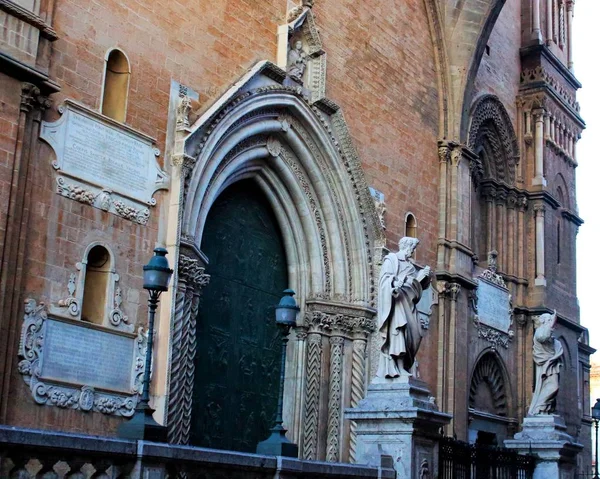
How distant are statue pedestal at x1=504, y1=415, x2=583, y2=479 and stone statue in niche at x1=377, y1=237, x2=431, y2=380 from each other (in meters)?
5.60

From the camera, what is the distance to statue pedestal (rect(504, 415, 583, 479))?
1767 cm

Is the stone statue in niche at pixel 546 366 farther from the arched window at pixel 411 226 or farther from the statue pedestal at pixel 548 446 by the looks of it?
the arched window at pixel 411 226

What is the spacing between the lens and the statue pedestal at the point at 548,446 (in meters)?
17.7

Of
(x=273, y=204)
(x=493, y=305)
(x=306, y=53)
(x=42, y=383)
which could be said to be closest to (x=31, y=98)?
(x=42, y=383)

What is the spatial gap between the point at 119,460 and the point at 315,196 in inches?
414

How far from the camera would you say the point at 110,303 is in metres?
13.5

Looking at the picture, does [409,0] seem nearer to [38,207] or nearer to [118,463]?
[38,207]

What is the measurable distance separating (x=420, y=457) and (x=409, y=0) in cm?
1218

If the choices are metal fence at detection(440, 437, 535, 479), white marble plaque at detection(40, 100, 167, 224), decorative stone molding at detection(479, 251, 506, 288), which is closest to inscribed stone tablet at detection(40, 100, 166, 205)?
white marble plaque at detection(40, 100, 167, 224)

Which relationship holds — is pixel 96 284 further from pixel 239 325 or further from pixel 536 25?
pixel 536 25

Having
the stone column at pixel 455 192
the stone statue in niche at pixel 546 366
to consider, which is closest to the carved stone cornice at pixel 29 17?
the stone statue in niche at pixel 546 366

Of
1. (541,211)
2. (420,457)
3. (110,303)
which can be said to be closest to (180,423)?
(110,303)

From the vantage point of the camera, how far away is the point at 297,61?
1767 centimetres

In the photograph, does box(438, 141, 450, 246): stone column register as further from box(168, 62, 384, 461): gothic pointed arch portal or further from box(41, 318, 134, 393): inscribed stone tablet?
box(41, 318, 134, 393): inscribed stone tablet
